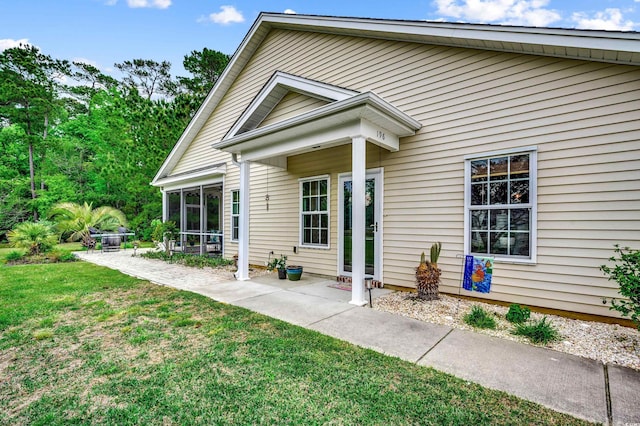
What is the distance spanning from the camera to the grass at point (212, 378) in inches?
83.0

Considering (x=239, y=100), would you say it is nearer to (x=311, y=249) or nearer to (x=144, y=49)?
(x=311, y=249)

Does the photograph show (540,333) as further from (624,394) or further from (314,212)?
(314,212)

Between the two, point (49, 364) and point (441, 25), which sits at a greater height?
point (441, 25)

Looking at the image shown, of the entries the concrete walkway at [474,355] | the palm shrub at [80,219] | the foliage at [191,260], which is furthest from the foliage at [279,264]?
the palm shrub at [80,219]

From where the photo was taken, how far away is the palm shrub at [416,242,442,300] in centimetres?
489

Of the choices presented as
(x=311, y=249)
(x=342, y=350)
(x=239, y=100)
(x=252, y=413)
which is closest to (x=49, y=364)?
(x=252, y=413)

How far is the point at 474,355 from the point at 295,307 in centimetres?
255

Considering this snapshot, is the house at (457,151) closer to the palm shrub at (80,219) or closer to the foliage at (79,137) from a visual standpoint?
→ the palm shrub at (80,219)

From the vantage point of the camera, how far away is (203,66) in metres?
18.7

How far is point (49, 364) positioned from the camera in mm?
2914

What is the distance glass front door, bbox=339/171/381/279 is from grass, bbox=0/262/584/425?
2.79m

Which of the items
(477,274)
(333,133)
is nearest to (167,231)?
(333,133)

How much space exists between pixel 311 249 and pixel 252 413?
5161 mm

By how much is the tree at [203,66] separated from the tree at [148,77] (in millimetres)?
2996
